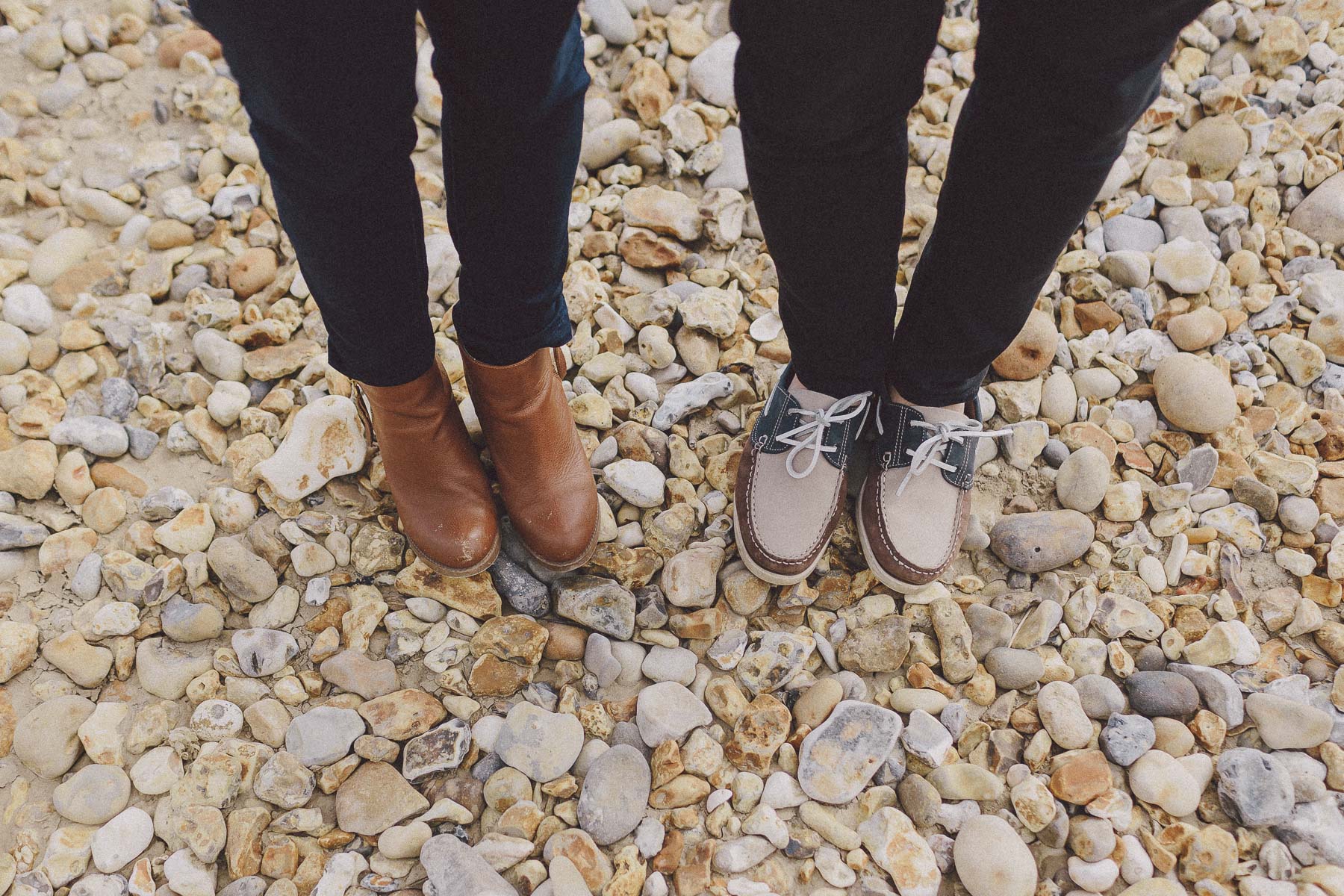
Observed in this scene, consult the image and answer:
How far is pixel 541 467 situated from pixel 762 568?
352 millimetres

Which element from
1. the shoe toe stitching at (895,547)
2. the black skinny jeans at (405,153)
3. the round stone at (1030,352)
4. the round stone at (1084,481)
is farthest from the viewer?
the round stone at (1030,352)

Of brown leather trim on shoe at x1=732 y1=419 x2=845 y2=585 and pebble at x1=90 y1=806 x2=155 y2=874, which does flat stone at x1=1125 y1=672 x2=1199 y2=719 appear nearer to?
brown leather trim on shoe at x1=732 y1=419 x2=845 y2=585

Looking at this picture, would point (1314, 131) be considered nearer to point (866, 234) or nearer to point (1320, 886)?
point (866, 234)

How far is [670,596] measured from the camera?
126 centimetres

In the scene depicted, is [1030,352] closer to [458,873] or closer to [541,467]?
[541,467]

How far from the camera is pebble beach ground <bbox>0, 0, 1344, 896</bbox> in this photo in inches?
41.9

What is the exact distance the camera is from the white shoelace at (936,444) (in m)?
1.23

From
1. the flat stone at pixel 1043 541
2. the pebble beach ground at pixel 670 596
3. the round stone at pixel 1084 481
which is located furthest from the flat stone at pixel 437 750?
the round stone at pixel 1084 481

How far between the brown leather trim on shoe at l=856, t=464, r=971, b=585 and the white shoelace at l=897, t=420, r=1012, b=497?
1.7 inches

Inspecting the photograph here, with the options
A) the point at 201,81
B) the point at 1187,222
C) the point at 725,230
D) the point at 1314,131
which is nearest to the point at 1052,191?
the point at 725,230

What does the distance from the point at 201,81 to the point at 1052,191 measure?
1.90 metres

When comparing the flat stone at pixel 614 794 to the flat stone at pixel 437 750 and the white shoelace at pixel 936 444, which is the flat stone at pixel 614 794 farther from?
the white shoelace at pixel 936 444

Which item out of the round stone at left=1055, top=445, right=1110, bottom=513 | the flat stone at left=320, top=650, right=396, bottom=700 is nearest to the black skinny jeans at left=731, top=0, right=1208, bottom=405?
the round stone at left=1055, top=445, right=1110, bottom=513

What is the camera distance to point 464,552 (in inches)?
47.1
